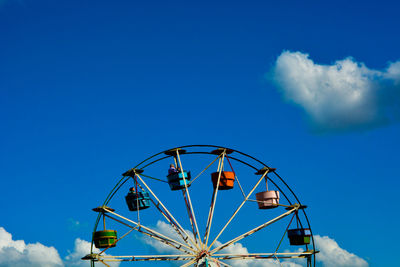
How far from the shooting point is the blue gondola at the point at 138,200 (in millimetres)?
25844

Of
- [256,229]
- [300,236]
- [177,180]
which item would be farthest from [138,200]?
[300,236]

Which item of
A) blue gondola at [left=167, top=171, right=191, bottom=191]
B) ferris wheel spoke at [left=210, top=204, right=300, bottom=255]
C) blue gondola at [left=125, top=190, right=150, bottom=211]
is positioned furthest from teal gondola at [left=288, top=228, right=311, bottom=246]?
blue gondola at [left=125, top=190, right=150, bottom=211]

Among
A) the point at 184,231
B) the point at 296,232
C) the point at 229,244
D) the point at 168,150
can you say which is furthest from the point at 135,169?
the point at 296,232

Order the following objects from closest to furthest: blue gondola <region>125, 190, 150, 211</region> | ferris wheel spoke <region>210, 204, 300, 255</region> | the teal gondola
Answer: ferris wheel spoke <region>210, 204, 300, 255</region> → blue gondola <region>125, 190, 150, 211</region> → the teal gondola

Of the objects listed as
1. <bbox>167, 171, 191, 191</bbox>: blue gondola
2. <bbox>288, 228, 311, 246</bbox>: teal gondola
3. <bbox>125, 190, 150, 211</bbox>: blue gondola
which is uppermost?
<bbox>167, 171, 191, 191</bbox>: blue gondola

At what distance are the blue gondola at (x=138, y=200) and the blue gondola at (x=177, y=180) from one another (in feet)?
4.80

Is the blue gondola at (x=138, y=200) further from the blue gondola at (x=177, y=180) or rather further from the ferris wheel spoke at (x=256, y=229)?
the ferris wheel spoke at (x=256, y=229)

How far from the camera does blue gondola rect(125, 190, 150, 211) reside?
25.8 metres

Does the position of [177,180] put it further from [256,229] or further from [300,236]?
[300,236]

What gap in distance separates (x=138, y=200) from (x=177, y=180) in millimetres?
2161

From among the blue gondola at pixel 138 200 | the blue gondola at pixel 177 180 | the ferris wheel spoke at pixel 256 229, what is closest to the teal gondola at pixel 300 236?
the ferris wheel spoke at pixel 256 229

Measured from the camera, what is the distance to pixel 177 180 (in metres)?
24.9

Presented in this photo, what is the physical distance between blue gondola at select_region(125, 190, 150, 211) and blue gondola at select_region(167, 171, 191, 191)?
146 centimetres

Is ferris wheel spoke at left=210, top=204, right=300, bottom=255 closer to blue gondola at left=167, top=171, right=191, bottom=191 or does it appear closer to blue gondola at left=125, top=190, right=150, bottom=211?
blue gondola at left=167, top=171, right=191, bottom=191
